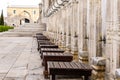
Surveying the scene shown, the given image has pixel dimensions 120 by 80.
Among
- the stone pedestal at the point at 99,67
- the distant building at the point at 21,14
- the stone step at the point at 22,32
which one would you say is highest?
the distant building at the point at 21,14

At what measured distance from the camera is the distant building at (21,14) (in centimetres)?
10586

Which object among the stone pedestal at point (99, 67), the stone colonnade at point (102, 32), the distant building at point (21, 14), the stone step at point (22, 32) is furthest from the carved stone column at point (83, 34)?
the distant building at point (21, 14)

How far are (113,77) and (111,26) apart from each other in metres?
0.85

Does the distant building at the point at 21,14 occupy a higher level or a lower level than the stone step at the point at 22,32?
higher

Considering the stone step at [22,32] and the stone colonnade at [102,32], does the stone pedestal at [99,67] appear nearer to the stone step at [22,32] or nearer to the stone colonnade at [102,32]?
the stone colonnade at [102,32]

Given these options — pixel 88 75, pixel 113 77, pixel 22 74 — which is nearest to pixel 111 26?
pixel 113 77

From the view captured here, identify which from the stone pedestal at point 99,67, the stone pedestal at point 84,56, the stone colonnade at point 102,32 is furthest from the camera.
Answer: the stone pedestal at point 84,56

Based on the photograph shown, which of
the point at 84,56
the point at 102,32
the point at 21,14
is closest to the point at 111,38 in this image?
the point at 102,32

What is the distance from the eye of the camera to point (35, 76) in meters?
8.20

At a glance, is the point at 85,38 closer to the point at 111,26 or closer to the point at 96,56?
the point at 96,56

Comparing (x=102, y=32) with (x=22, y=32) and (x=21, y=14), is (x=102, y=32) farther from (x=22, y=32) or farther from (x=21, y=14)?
(x=21, y=14)

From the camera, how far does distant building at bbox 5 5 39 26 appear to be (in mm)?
105856

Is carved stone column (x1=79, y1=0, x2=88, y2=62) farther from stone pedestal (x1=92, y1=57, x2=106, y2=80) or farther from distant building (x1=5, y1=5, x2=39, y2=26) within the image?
distant building (x1=5, y1=5, x2=39, y2=26)

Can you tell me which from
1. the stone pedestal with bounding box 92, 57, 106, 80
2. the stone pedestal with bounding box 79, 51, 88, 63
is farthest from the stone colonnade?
the stone pedestal with bounding box 92, 57, 106, 80
